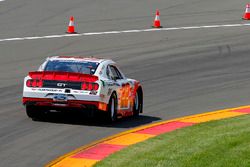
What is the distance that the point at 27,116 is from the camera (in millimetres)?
18219

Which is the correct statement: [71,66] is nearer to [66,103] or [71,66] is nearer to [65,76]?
[65,76]

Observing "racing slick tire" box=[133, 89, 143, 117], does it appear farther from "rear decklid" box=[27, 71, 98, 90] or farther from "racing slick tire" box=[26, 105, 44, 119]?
"racing slick tire" box=[26, 105, 44, 119]

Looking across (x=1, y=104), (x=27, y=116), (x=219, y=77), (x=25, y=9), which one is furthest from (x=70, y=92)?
(x=25, y=9)

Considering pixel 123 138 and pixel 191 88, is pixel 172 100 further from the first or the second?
pixel 123 138

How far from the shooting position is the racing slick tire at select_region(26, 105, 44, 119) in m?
17.5

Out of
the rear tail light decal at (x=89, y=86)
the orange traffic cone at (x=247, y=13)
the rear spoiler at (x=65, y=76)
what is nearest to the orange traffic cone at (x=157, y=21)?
the orange traffic cone at (x=247, y=13)

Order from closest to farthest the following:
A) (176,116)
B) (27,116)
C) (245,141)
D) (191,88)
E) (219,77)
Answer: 1. (245,141)
2. (27,116)
3. (176,116)
4. (191,88)
5. (219,77)

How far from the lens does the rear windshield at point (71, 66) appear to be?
17.9 m

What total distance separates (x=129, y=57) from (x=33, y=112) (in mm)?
10259

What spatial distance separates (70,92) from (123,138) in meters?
1.59

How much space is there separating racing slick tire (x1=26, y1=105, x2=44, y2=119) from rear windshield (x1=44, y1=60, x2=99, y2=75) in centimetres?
89

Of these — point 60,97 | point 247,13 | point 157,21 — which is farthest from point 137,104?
point 247,13

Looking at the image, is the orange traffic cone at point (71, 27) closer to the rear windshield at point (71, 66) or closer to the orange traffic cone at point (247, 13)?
the orange traffic cone at point (247, 13)

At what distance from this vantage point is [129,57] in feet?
90.7
